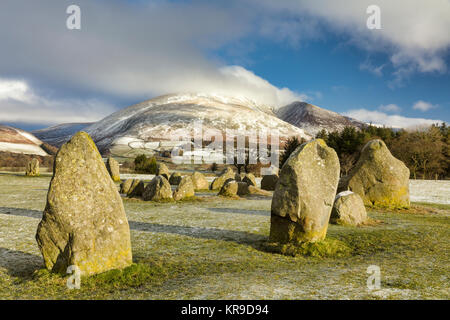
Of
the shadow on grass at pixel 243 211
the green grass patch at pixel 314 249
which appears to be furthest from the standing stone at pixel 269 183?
the green grass patch at pixel 314 249

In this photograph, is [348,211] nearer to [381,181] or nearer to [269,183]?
[381,181]

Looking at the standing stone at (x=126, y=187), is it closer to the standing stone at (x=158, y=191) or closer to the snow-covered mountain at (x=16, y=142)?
the standing stone at (x=158, y=191)

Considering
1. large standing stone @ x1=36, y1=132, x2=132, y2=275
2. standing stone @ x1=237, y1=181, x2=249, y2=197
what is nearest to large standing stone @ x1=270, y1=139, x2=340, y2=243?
large standing stone @ x1=36, y1=132, x2=132, y2=275

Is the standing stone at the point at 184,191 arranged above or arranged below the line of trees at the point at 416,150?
below

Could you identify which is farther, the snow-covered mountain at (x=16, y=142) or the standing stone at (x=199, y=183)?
the snow-covered mountain at (x=16, y=142)

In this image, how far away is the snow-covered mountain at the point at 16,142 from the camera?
118738 mm

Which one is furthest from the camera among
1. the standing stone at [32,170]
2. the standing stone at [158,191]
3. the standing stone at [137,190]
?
the standing stone at [32,170]

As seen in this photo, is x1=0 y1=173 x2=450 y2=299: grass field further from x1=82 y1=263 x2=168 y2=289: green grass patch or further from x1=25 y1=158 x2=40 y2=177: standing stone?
x1=25 y1=158 x2=40 y2=177: standing stone

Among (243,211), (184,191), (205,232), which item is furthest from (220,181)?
(205,232)

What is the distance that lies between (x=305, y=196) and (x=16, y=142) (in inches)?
6394

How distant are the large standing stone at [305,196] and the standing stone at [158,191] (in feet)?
38.1

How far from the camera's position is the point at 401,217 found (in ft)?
47.9

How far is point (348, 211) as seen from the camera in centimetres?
1249
